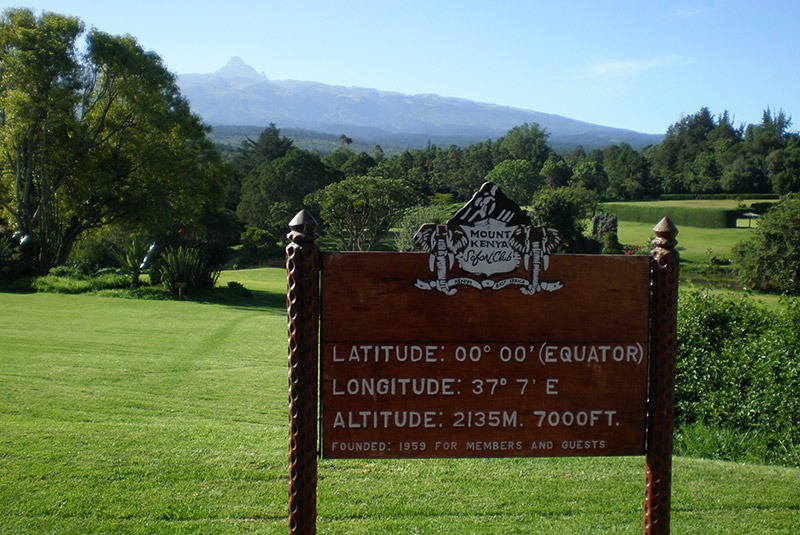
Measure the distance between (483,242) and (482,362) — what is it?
50cm

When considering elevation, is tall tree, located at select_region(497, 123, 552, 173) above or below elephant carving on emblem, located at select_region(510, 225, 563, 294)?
above

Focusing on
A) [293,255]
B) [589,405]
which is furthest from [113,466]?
[589,405]

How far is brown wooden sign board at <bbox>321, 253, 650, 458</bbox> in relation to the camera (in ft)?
10.2

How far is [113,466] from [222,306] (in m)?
14.7

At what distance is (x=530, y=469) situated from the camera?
5117 mm

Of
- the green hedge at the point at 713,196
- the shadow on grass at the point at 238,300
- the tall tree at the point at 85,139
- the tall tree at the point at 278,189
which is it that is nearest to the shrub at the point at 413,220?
the tall tree at the point at 85,139

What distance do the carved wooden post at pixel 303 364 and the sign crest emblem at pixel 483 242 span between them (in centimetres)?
44

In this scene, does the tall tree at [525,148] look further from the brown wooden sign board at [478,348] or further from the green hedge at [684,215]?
the brown wooden sign board at [478,348]

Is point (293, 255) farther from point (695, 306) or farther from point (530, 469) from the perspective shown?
point (695, 306)

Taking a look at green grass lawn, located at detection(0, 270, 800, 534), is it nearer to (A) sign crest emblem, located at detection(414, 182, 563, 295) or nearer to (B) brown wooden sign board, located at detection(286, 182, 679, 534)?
(B) brown wooden sign board, located at detection(286, 182, 679, 534)

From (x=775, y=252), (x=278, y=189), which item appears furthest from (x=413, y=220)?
(x=278, y=189)

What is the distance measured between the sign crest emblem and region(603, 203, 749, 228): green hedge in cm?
6089

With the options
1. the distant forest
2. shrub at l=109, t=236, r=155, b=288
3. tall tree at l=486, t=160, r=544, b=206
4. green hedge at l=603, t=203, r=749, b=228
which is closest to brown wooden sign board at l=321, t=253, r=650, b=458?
shrub at l=109, t=236, r=155, b=288

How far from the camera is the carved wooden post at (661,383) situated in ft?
10.6
